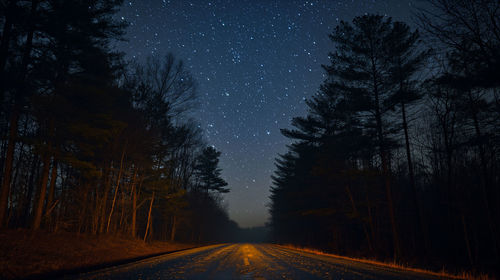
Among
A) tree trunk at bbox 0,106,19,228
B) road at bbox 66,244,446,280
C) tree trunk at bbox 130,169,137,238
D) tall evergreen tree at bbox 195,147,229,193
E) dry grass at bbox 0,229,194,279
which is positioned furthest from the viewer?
tall evergreen tree at bbox 195,147,229,193

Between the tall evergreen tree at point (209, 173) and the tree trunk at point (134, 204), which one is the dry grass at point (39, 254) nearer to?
the tree trunk at point (134, 204)

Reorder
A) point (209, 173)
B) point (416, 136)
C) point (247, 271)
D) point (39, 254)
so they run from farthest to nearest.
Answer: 1. point (209, 173)
2. point (416, 136)
3. point (39, 254)
4. point (247, 271)

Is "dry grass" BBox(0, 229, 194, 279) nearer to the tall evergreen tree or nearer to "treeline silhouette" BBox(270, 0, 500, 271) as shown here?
"treeline silhouette" BBox(270, 0, 500, 271)

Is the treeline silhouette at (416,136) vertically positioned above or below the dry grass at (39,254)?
above

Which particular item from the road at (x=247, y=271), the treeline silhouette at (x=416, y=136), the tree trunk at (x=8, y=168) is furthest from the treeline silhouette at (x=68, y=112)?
the treeline silhouette at (x=416, y=136)

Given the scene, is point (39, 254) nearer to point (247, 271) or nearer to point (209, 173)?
point (247, 271)

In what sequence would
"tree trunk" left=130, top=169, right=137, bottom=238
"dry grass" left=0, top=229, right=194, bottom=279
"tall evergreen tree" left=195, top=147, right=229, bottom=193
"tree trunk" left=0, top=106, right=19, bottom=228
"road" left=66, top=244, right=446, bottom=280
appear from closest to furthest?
"road" left=66, top=244, right=446, bottom=280
"dry grass" left=0, top=229, right=194, bottom=279
"tree trunk" left=0, top=106, right=19, bottom=228
"tree trunk" left=130, top=169, right=137, bottom=238
"tall evergreen tree" left=195, top=147, right=229, bottom=193

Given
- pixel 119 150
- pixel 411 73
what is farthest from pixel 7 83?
pixel 411 73

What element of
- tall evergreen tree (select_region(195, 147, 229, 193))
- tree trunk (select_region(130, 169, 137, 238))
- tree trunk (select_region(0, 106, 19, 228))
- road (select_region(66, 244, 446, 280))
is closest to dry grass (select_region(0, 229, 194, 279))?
tree trunk (select_region(0, 106, 19, 228))

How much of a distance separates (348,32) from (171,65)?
13.8 m

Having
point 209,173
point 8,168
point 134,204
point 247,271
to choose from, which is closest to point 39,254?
point 8,168

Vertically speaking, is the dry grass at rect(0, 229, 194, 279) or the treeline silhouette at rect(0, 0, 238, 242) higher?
the treeline silhouette at rect(0, 0, 238, 242)

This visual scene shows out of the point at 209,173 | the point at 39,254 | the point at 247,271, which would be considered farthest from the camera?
the point at 209,173

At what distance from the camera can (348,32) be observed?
16.5 metres
